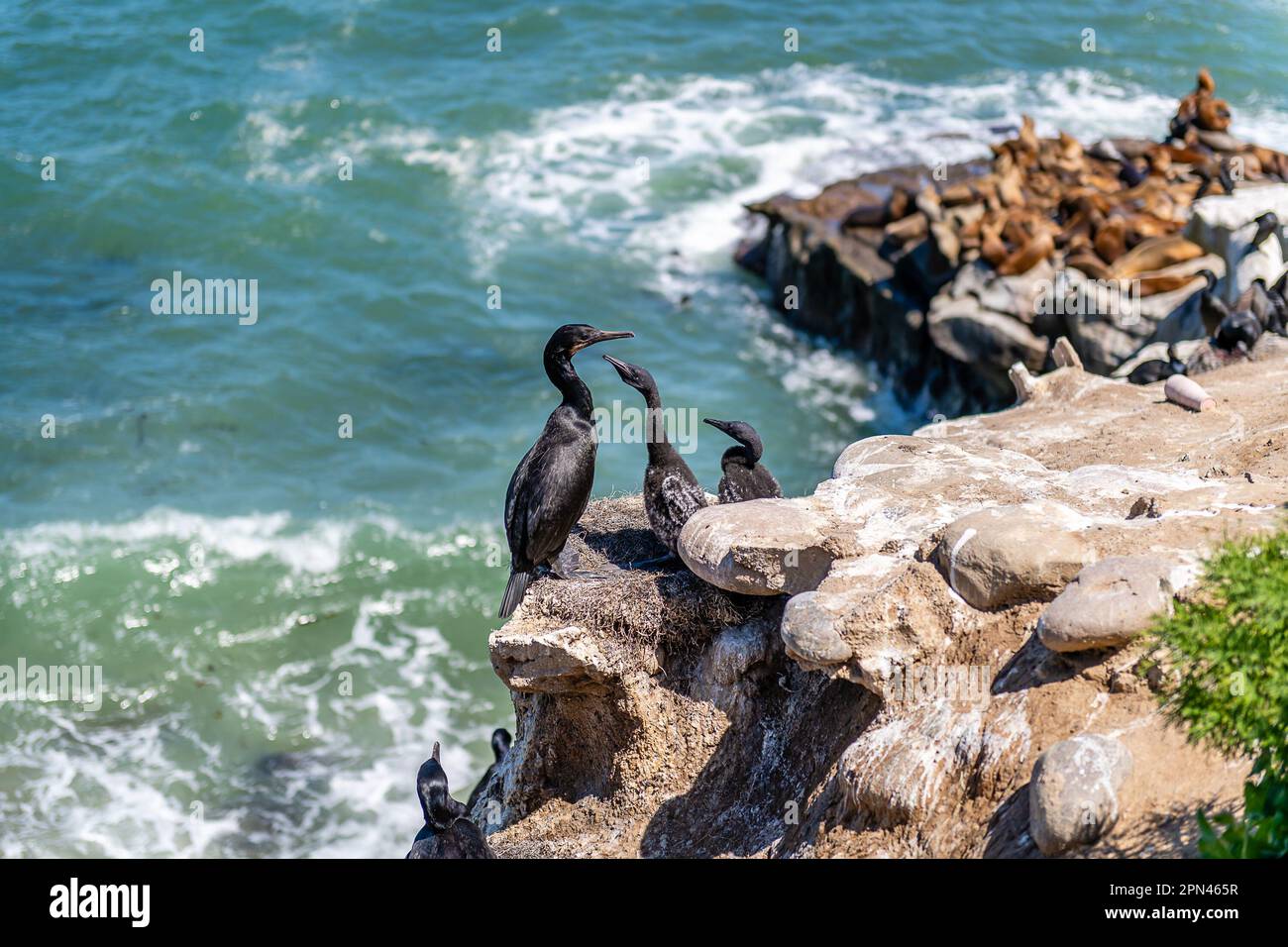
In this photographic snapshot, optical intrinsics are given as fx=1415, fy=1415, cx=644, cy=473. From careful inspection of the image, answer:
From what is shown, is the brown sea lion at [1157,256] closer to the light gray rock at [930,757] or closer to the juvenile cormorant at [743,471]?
the juvenile cormorant at [743,471]

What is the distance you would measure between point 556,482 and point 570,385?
68 cm

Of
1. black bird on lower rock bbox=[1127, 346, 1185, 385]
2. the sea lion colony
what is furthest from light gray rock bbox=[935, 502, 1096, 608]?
the sea lion colony

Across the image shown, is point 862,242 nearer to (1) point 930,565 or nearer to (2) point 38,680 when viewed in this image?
(2) point 38,680

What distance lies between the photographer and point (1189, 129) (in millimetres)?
24531

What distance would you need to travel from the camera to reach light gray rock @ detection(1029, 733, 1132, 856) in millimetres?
5660

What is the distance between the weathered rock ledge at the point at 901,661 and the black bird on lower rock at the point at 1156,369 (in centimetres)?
296

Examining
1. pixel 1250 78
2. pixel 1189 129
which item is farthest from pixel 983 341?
pixel 1250 78

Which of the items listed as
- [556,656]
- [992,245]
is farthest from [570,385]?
[992,245]

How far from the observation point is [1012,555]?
682 centimetres

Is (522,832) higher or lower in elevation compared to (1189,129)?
lower

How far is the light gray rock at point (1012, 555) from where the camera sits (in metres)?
6.77

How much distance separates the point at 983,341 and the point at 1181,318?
3443 millimetres

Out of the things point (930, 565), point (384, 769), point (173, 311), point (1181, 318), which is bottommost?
point (384, 769)

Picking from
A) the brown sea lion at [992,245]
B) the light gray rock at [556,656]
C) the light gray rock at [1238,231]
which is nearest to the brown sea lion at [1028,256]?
the brown sea lion at [992,245]
